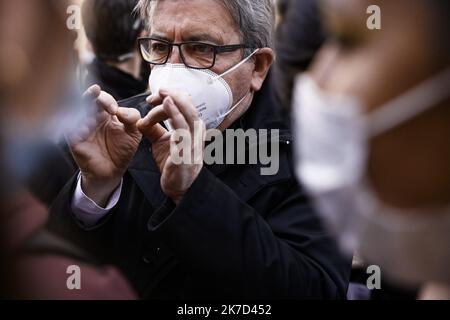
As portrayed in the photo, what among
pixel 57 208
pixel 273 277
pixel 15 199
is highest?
pixel 15 199

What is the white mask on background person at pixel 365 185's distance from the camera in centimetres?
167

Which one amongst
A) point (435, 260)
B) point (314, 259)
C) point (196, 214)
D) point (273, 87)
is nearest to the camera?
point (435, 260)

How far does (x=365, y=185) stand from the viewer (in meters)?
1.75

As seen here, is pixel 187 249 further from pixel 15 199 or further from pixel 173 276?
pixel 15 199

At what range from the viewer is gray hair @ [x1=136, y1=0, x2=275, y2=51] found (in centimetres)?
243

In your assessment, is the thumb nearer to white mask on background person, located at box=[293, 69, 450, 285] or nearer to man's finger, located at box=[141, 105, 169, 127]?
man's finger, located at box=[141, 105, 169, 127]

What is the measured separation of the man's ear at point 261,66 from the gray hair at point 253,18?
3 cm

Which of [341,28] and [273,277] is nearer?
[341,28]

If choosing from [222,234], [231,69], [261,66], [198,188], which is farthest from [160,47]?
[222,234]

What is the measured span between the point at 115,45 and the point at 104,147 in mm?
727

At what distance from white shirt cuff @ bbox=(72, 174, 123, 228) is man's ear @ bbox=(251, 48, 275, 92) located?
0.54 m
